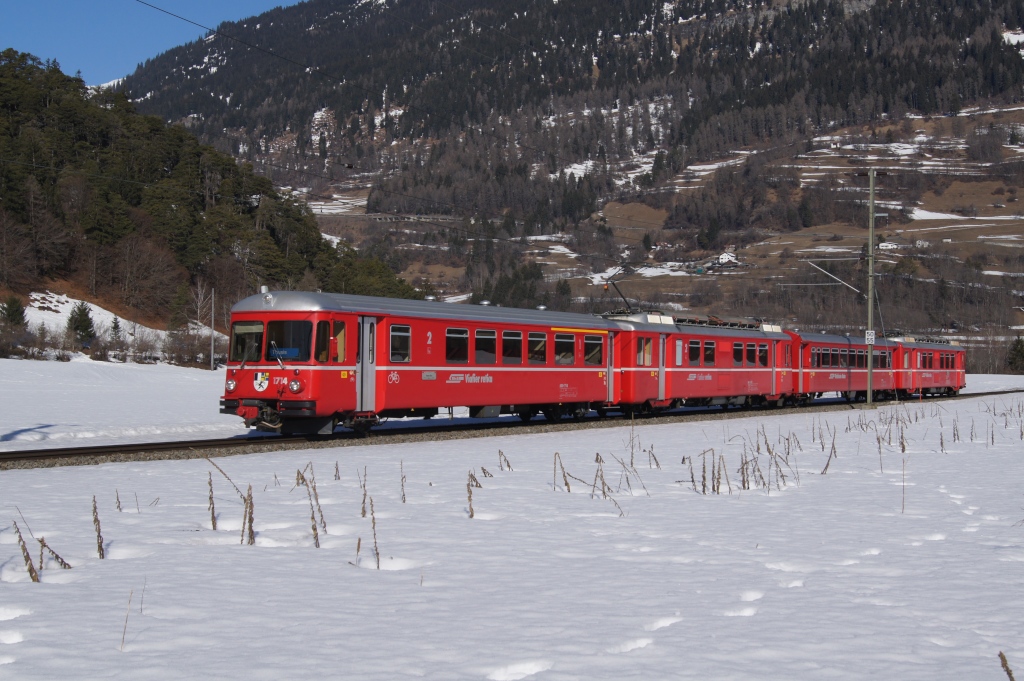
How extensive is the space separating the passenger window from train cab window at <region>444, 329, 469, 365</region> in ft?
39.5

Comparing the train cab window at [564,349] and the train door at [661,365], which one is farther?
the train door at [661,365]

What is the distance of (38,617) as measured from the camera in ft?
19.0

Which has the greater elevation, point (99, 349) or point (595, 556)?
point (99, 349)

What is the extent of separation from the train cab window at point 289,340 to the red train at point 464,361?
1.0 inches

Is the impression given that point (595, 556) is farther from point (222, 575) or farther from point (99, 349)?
point (99, 349)

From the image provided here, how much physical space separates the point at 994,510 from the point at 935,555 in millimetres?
2868

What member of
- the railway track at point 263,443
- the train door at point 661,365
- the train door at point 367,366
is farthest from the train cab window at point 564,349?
the train door at point 367,366

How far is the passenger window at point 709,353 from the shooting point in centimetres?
3234

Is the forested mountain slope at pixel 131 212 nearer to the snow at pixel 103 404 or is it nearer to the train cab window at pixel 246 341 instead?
the snow at pixel 103 404

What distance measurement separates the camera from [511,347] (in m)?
24.0

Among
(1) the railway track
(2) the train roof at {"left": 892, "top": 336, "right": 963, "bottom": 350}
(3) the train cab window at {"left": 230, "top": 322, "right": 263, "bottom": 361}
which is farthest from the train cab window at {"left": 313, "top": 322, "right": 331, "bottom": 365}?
(2) the train roof at {"left": 892, "top": 336, "right": 963, "bottom": 350}

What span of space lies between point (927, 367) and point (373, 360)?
40.6 metres

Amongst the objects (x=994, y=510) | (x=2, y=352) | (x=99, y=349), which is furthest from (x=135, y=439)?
(x=99, y=349)

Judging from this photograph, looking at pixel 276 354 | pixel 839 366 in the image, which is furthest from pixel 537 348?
pixel 839 366
